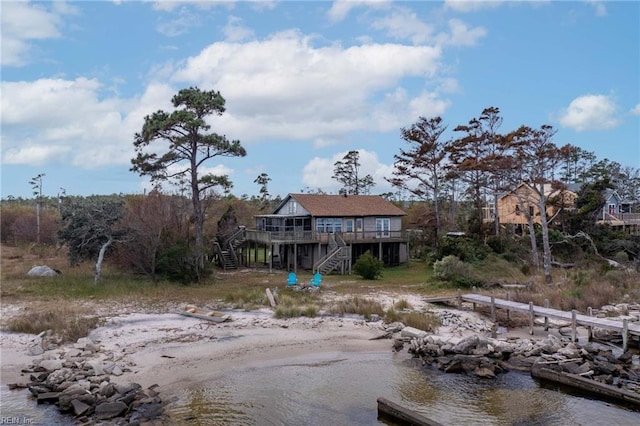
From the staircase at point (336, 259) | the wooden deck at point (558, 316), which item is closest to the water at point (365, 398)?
the wooden deck at point (558, 316)

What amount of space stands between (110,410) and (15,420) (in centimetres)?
214

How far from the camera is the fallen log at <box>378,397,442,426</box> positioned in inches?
455

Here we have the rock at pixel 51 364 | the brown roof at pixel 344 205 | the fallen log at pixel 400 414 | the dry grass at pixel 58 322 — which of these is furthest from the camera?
the brown roof at pixel 344 205

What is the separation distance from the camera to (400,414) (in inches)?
476

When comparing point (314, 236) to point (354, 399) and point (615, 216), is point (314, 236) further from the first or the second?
point (615, 216)

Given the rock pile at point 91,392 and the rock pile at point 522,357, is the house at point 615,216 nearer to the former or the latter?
the rock pile at point 522,357

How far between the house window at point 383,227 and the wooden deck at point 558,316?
570 inches

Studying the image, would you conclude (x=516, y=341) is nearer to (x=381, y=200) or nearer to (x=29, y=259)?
(x=381, y=200)

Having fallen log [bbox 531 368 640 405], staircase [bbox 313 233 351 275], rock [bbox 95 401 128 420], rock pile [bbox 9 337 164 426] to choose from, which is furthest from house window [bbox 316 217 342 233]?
rock [bbox 95 401 128 420]

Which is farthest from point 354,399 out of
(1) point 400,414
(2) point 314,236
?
(2) point 314,236

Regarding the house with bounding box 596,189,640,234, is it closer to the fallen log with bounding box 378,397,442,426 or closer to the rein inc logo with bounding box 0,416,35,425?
the fallen log with bounding box 378,397,442,426

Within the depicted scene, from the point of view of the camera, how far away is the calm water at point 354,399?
12336 millimetres

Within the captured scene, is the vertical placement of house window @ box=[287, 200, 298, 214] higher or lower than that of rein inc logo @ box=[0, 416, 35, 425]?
higher

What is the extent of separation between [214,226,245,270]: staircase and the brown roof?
531 cm
